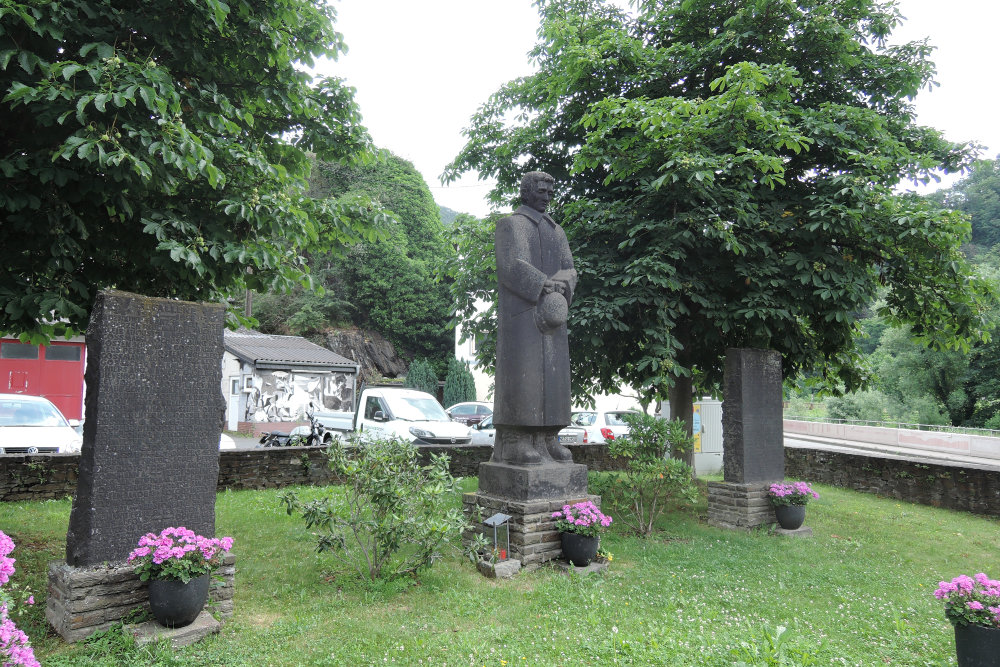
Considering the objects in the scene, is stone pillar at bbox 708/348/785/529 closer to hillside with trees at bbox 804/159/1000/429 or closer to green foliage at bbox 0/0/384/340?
green foliage at bbox 0/0/384/340

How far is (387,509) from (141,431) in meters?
2.27

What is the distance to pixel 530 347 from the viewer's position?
716 cm

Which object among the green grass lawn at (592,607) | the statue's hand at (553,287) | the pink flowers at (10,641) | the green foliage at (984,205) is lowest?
the green grass lawn at (592,607)

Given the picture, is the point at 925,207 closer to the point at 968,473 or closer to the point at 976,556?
the point at 976,556

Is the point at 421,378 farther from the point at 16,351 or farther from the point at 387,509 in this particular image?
the point at 387,509

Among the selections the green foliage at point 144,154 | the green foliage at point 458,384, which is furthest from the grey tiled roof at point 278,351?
the green foliage at point 144,154

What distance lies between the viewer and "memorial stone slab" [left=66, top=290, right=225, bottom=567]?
4.75 m

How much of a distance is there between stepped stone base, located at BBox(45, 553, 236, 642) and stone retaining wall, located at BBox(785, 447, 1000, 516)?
1322 centimetres

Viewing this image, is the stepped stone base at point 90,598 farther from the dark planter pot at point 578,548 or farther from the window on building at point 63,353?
the window on building at point 63,353

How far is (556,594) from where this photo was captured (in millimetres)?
5895

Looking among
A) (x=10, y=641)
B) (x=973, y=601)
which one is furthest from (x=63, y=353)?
(x=973, y=601)

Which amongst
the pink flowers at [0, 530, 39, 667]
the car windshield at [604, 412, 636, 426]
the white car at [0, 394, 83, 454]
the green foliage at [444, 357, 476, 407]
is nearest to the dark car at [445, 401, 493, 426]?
the green foliage at [444, 357, 476, 407]

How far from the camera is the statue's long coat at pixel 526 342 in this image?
7105 millimetres

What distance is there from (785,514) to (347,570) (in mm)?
6352
